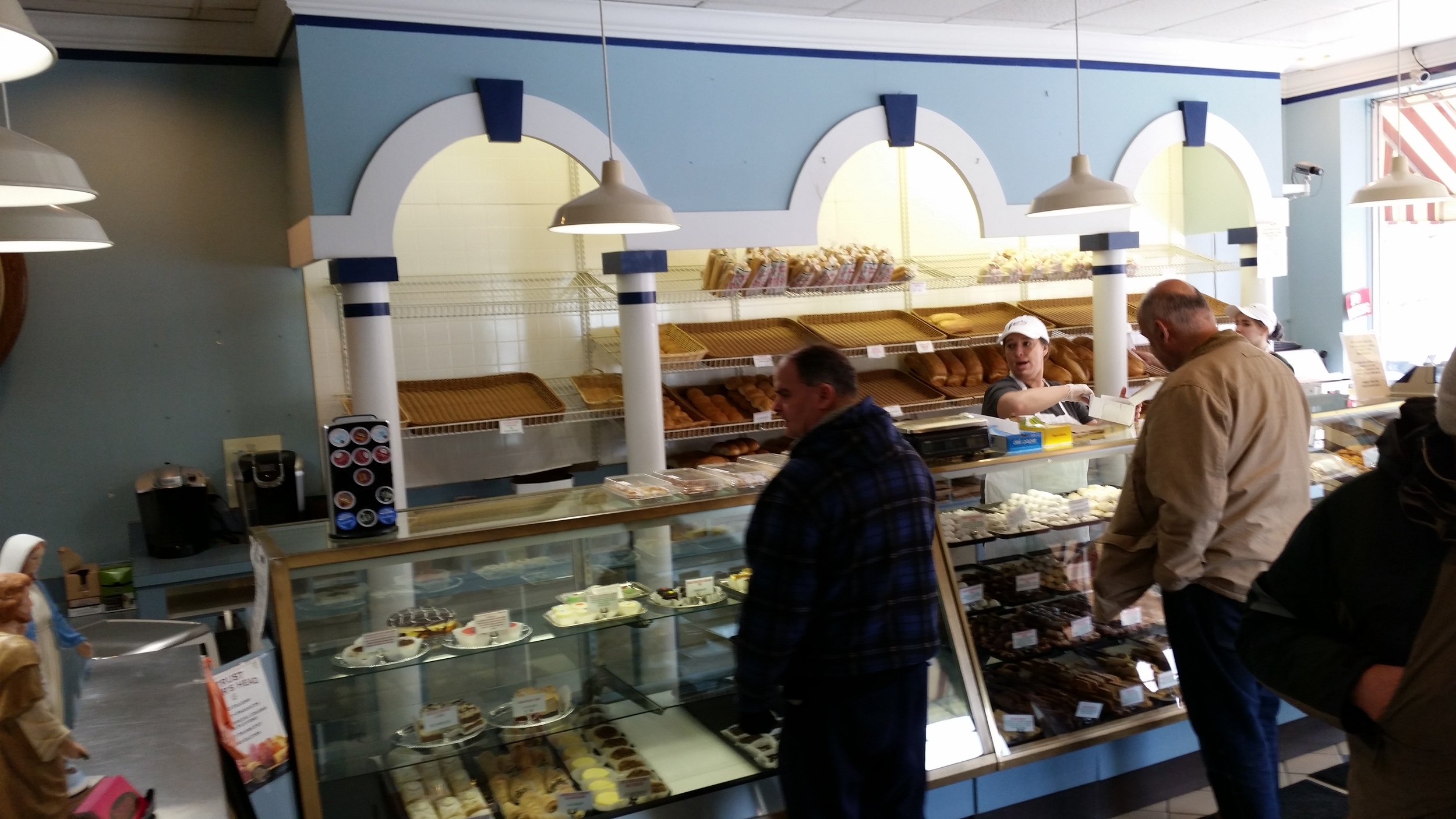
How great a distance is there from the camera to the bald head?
302 centimetres

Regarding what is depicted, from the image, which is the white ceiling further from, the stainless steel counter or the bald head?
the stainless steel counter

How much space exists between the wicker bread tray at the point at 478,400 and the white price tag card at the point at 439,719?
226 centimetres

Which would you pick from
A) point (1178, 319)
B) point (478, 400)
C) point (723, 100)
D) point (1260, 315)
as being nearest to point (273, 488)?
point (478, 400)

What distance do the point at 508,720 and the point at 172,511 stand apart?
2.45 meters

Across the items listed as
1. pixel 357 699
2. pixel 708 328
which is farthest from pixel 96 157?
pixel 357 699

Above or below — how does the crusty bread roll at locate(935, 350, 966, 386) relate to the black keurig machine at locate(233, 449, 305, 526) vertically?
above

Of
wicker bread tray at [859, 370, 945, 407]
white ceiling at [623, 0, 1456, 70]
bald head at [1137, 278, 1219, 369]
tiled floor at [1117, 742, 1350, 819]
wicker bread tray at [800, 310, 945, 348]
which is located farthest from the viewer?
wicker bread tray at [859, 370, 945, 407]

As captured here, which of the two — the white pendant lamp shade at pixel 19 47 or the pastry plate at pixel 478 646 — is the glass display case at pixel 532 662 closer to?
the pastry plate at pixel 478 646

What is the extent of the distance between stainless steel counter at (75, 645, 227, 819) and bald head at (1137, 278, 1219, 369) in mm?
2647

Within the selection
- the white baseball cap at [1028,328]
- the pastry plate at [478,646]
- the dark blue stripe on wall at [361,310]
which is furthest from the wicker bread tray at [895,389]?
the pastry plate at [478,646]

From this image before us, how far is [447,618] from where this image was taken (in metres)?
2.86

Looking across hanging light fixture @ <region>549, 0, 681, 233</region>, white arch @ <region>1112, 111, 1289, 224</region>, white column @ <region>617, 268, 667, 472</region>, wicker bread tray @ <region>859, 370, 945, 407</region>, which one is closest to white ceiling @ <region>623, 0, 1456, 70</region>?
white arch @ <region>1112, 111, 1289, 224</region>

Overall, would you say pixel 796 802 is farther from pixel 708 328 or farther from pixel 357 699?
pixel 708 328

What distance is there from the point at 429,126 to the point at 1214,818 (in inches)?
160
